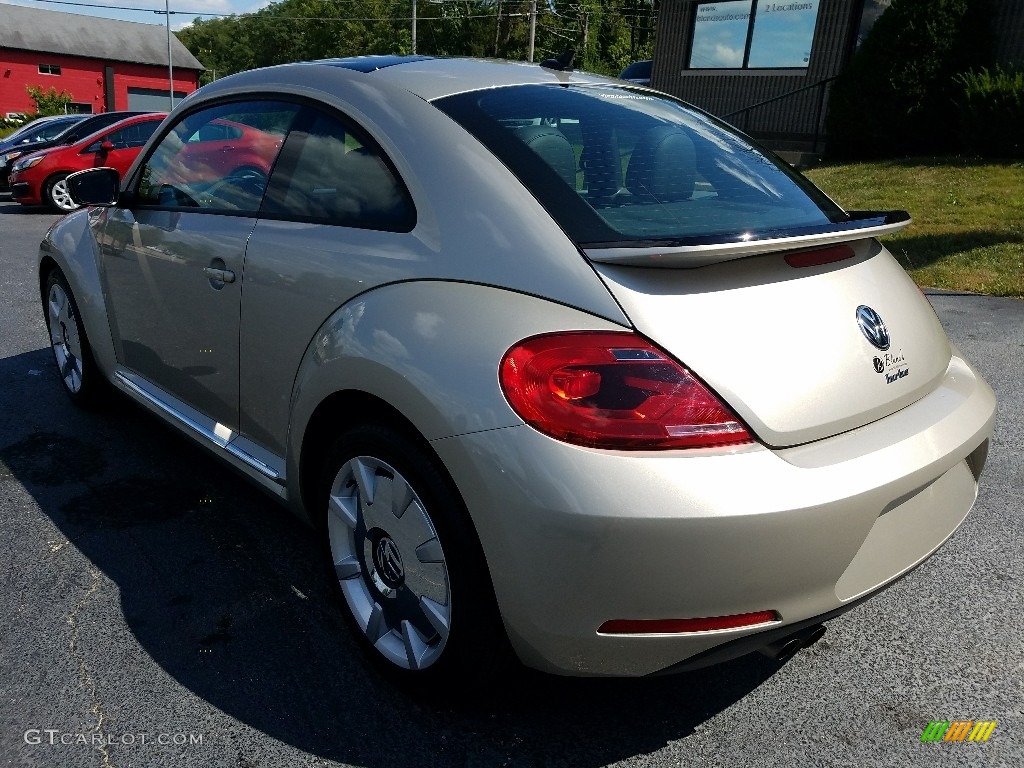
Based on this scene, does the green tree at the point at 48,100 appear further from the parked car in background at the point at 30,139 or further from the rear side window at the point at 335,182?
the rear side window at the point at 335,182

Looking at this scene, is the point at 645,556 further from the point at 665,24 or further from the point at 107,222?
the point at 665,24

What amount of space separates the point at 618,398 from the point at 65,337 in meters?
3.67

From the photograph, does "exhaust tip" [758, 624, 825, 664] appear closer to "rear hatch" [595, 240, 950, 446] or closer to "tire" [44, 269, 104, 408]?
"rear hatch" [595, 240, 950, 446]

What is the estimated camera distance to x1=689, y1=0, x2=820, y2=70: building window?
17703 mm

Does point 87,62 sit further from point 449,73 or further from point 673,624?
point 673,624

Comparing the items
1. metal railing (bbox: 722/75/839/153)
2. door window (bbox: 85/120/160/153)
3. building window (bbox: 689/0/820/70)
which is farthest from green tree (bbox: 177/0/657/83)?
door window (bbox: 85/120/160/153)

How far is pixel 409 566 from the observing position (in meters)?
2.17

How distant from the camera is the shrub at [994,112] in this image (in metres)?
13.1

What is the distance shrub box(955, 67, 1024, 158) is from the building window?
4.73 meters

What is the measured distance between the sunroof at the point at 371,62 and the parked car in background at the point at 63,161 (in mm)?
12100

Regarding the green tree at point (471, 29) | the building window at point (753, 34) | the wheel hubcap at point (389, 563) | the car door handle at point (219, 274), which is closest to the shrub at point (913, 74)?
the building window at point (753, 34)

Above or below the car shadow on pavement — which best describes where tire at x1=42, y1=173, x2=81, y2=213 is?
below

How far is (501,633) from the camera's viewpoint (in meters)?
2.01

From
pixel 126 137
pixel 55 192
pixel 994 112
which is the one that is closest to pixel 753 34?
pixel 994 112
